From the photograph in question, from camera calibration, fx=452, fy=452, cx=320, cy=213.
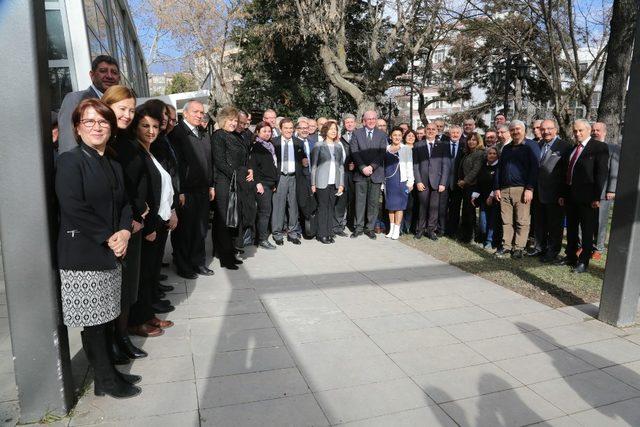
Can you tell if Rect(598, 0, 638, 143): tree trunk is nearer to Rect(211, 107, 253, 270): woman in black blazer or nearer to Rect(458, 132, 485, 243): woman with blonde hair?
Rect(458, 132, 485, 243): woman with blonde hair

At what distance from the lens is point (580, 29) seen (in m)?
13.4

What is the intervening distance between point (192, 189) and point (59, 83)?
4.30 meters

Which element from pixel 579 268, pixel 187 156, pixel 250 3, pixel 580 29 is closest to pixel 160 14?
pixel 250 3

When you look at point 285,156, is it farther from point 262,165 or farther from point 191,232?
point 191,232

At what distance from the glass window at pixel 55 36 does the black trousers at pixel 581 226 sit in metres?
8.48

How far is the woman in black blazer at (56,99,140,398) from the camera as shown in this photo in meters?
2.56

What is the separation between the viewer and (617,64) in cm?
803

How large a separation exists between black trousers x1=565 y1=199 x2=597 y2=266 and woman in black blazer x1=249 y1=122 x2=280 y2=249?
4.18 m

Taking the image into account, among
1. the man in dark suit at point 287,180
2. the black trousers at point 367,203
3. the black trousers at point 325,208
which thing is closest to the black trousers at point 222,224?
the man in dark suit at point 287,180

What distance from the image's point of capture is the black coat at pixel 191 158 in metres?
4.99

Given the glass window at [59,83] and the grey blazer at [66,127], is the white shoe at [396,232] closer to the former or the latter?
the grey blazer at [66,127]

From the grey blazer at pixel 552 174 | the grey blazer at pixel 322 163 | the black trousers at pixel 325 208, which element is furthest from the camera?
the black trousers at pixel 325 208

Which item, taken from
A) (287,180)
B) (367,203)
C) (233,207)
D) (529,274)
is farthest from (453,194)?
(233,207)

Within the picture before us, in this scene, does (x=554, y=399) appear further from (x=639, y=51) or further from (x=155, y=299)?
(x=155, y=299)
